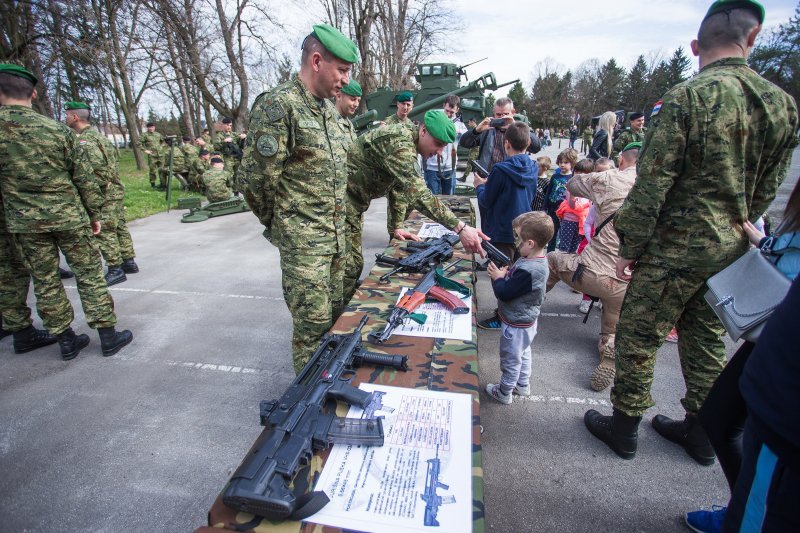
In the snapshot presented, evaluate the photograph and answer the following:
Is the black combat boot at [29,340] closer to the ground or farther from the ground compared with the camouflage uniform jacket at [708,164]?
closer to the ground

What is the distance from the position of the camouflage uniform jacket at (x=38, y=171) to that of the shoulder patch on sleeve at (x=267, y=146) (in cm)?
236

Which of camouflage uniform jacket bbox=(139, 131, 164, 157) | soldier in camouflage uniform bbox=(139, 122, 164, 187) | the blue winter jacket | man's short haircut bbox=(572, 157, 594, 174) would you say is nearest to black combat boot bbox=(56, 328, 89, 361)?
the blue winter jacket

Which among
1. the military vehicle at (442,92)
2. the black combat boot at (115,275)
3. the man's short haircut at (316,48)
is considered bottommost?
the black combat boot at (115,275)

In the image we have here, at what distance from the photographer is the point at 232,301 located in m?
4.80

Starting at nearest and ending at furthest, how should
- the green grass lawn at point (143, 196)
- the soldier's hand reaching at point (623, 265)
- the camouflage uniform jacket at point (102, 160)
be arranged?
the soldier's hand reaching at point (623, 265) → the camouflage uniform jacket at point (102, 160) → the green grass lawn at point (143, 196)

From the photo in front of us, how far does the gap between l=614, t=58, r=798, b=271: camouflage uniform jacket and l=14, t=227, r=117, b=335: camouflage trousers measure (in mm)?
4258

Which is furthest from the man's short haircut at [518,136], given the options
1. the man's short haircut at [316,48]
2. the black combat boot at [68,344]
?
the black combat boot at [68,344]

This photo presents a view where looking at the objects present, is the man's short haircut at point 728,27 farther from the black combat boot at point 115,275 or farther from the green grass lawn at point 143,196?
the green grass lawn at point 143,196

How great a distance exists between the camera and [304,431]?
4.17 feet

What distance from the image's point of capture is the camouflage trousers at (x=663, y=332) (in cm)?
212

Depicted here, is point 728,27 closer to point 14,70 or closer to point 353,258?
point 353,258

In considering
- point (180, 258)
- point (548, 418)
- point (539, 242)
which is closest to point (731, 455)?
point (548, 418)

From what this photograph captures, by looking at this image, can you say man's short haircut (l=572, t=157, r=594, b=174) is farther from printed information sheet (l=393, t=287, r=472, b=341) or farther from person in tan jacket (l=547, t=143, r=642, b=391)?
printed information sheet (l=393, t=287, r=472, b=341)

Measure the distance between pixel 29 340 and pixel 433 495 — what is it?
4432 mm
